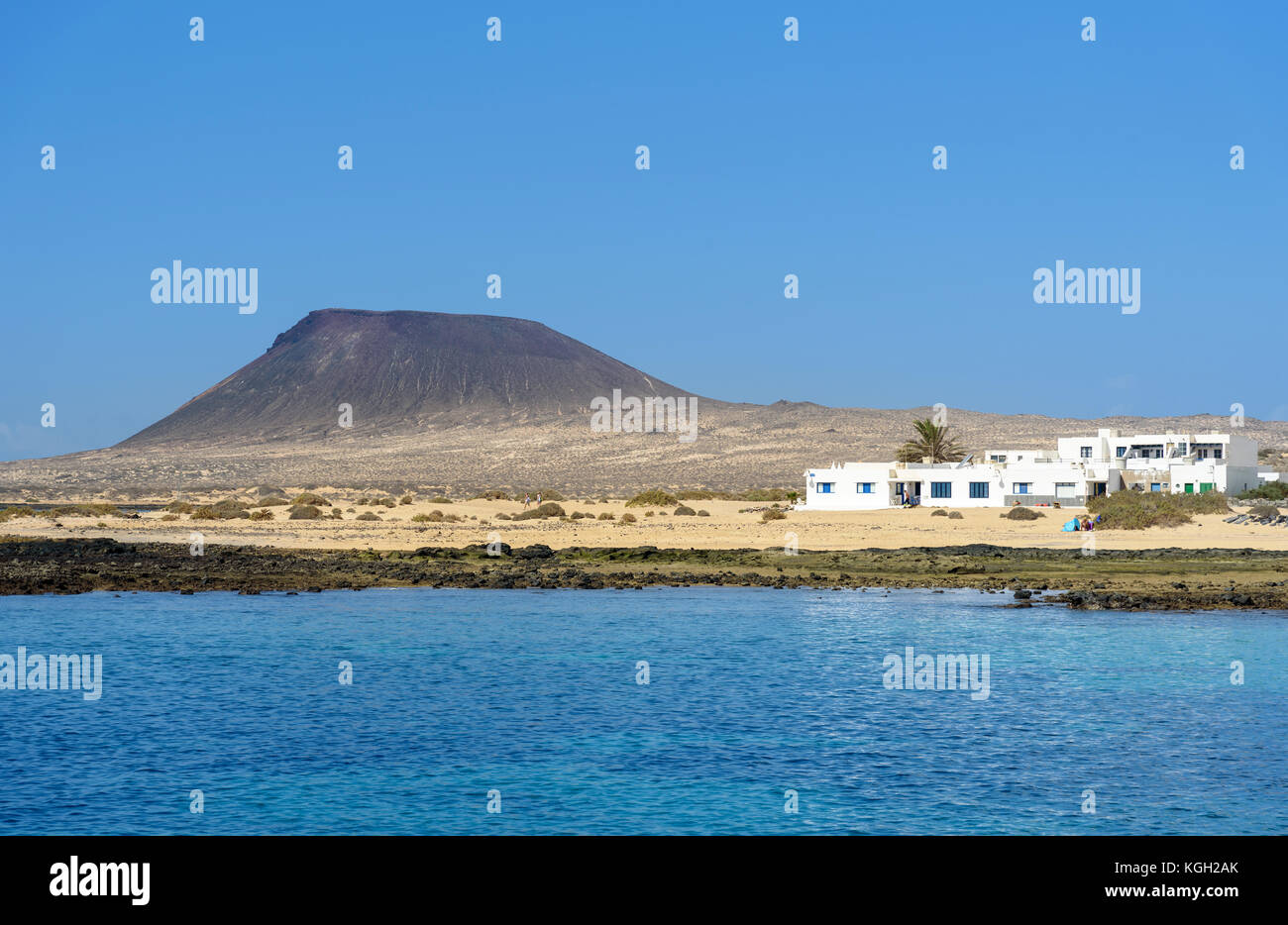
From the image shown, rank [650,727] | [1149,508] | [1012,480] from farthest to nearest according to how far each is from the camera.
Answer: [1012,480] → [1149,508] → [650,727]

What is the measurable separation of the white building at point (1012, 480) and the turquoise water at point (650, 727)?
43456 mm

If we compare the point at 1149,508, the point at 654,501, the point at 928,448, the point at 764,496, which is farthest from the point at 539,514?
the point at 1149,508

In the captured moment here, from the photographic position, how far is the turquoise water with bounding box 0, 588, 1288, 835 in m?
14.3

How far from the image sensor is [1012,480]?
74875 mm

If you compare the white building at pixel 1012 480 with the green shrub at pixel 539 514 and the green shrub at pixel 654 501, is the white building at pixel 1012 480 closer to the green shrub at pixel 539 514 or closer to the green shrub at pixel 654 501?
the green shrub at pixel 654 501

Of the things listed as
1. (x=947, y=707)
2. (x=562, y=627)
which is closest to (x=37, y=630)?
(x=562, y=627)

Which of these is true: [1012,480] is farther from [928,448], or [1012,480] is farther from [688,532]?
[688,532]

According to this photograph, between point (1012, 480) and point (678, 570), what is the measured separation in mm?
37758

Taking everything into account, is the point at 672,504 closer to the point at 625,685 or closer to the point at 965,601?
the point at 965,601

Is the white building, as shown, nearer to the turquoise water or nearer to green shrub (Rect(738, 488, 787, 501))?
green shrub (Rect(738, 488, 787, 501))

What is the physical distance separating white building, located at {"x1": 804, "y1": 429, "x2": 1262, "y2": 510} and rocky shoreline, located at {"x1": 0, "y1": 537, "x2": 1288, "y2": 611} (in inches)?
1016
